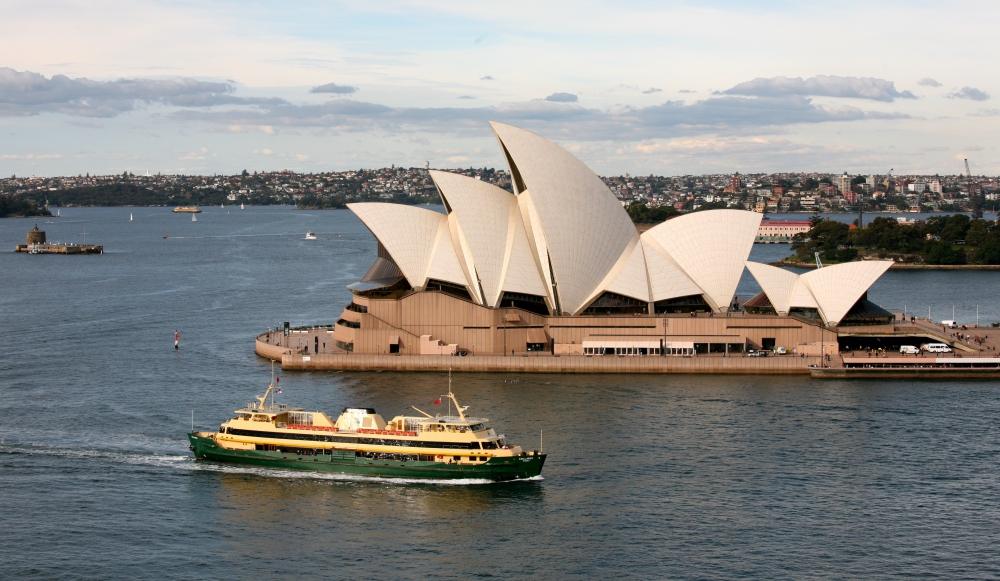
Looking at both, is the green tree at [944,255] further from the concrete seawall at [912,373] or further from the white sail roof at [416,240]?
the white sail roof at [416,240]

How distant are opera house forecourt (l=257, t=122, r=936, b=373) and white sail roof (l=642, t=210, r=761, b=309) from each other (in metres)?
0.06

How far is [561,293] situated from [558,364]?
466cm

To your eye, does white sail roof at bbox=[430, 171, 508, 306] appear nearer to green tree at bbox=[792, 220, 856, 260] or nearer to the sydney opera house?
the sydney opera house

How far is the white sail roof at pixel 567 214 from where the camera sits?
180 feet

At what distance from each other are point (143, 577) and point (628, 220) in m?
36.2

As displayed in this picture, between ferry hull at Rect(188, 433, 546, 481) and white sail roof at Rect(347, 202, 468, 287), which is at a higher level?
white sail roof at Rect(347, 202, 468, 287)

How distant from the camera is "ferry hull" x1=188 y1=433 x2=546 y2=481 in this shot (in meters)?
33.9

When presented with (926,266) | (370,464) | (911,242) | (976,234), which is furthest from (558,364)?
(976,234)

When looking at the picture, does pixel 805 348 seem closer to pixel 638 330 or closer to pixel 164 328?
pixel 638 330

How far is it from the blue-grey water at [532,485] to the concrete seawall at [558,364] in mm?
1106

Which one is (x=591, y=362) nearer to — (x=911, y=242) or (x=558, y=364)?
(x=558, y=364)

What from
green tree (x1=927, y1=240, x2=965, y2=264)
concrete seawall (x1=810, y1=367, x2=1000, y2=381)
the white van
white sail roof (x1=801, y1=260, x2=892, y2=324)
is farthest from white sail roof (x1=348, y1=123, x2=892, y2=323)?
green tree (x1=927, y1=240, x2=965, y2=264)

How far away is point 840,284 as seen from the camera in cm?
5534

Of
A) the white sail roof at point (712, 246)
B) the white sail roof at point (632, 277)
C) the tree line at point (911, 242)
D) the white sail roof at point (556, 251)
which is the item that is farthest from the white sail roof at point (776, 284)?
the tree line at point (911, 242)
